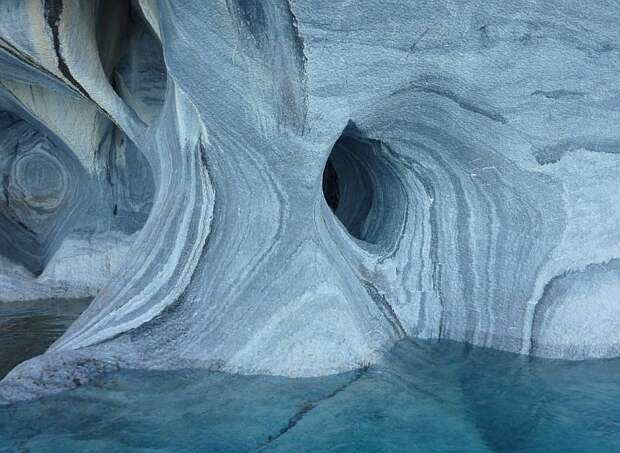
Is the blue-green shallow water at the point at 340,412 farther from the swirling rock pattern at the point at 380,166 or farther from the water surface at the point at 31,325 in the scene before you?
the water surface at the point at 31,325

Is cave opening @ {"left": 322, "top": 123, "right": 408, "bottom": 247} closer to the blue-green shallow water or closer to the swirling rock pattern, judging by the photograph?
the swirling rock pattern

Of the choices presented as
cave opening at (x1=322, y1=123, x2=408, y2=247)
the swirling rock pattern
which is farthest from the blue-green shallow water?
cave opening at (x1=322, y1=123, x2=408, y2=247)

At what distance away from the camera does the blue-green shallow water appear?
1726 mm

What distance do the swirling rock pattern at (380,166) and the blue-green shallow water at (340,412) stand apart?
13 cm

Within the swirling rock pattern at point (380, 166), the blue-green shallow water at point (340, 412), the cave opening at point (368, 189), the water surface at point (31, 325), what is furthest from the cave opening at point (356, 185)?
the water surface at point (31, 325)

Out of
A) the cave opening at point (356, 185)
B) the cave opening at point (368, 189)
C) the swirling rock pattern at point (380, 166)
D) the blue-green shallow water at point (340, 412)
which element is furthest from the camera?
the cave opening at point (356, 185)

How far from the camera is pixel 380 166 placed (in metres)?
2.98

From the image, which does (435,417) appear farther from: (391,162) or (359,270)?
(391,162)

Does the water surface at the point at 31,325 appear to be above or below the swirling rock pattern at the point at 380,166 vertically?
below

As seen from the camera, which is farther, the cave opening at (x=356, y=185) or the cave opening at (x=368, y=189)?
the cave opening at (x=356, y=185)

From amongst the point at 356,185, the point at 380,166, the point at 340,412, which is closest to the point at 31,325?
the point at 356,185

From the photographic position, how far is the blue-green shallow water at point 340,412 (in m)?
1.73

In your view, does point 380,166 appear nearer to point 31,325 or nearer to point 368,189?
point 368,189

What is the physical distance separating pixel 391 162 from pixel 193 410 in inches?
54.4
